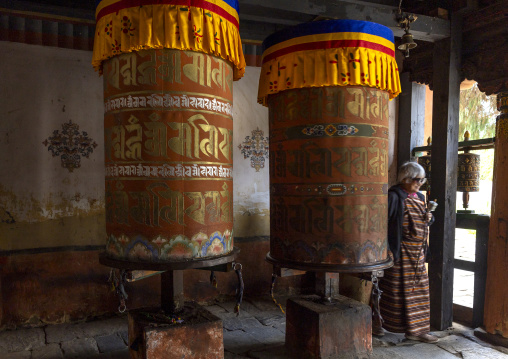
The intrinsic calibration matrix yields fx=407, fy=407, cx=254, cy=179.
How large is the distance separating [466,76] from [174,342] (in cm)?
335

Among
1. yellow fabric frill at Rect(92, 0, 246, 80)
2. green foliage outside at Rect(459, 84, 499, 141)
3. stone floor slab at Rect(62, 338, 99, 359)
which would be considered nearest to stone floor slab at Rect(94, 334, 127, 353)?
stone floor slab at Rect(62, 338, 99, 359)

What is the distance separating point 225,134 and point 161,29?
0.69 meters

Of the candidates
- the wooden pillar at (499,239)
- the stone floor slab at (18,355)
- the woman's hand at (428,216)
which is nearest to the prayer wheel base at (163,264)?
the stone floor slab at (18,355)

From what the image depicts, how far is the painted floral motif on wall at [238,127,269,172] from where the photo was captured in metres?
4.52

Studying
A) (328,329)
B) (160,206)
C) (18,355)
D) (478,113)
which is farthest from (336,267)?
(478,113)

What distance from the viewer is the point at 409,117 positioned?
4.49 meters

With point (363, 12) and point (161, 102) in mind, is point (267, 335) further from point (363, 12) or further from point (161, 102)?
point (363, 12)

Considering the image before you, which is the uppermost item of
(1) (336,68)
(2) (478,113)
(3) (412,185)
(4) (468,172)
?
(2) (478,113)

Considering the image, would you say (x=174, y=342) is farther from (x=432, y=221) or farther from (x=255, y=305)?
(x=432, y=221)

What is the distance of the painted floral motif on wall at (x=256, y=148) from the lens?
452cm

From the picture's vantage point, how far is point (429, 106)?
5.51m

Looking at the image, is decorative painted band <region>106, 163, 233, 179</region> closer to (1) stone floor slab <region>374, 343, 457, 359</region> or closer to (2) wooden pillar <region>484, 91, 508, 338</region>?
(1) stone floor slab <region>374, 343, 457, 359</region>

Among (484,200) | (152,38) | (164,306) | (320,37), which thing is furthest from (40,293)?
(484,200)

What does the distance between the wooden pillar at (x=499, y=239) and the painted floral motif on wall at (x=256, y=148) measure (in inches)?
88.9
